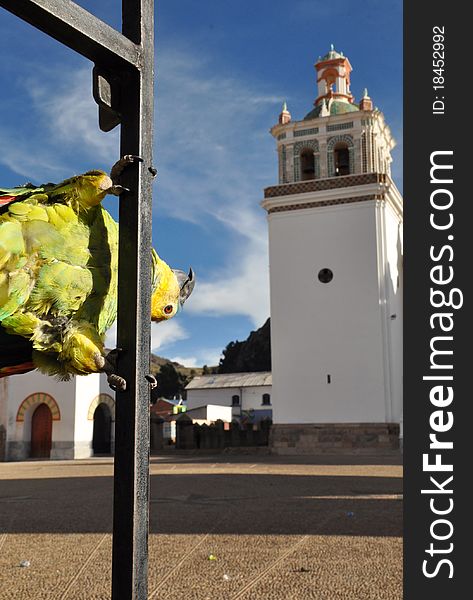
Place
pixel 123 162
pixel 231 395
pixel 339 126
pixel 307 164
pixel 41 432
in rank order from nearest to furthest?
pixel 123 162 → pixel 41 432 → pixel 339 126 → pixel 307 164 → pixel 231 395

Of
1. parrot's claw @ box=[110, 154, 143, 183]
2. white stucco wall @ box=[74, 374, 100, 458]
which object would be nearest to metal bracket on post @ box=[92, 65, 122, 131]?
parrot's claw @ box=[110, 154, 143, 183]

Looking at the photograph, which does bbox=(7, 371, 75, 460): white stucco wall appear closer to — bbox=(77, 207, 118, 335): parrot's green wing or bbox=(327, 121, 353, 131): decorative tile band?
bbox=(327, 121, 353, 131): decorative tile band

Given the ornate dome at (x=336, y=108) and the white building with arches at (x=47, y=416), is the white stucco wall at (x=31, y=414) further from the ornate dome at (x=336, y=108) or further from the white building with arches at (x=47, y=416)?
the ornate dome at (x=336, y=108)

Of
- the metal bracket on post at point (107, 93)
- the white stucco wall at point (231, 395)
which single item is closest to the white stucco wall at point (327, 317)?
the metal bracket on post at point (107, 93)

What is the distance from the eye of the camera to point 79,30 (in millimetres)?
1636

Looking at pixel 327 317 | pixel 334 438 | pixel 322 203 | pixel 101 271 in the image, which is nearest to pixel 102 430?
pixel 334 438

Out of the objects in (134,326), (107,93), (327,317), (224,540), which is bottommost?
(224,540)

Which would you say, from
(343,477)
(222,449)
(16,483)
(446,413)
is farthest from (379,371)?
(446,413)

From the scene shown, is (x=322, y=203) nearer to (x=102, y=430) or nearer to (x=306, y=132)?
(x=306, y=132)

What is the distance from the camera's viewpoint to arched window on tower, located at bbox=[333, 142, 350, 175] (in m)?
24.8

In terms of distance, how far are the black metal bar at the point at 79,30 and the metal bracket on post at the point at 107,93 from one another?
29 mm

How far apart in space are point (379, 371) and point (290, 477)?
394 inches

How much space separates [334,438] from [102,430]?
310 inches

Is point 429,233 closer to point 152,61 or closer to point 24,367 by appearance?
point 152,61
